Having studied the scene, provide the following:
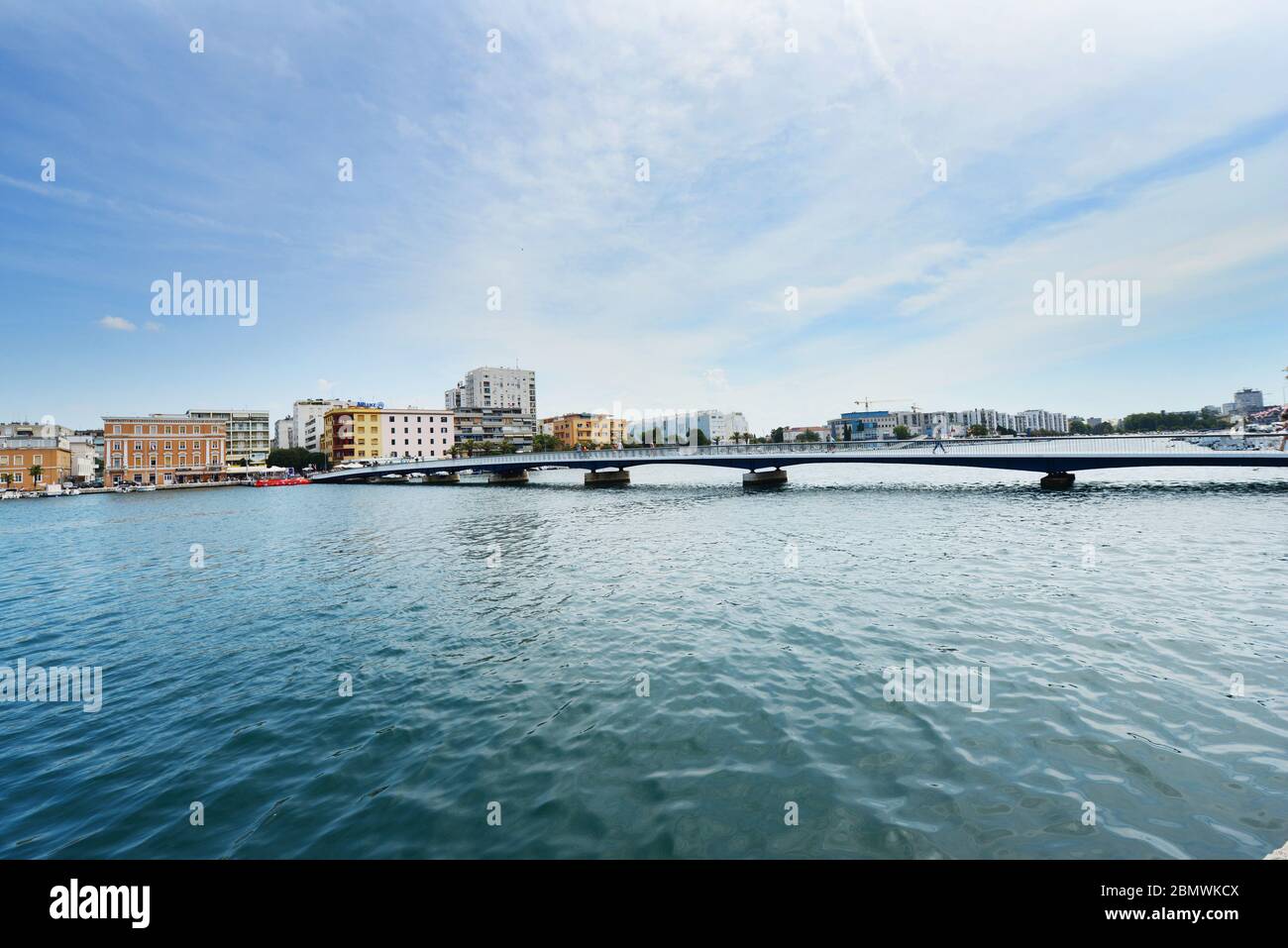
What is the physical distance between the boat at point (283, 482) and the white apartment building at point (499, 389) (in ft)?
238

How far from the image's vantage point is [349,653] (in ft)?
41.1

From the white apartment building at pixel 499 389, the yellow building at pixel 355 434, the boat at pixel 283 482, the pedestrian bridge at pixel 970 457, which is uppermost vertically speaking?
the white apartment building at pixel 499 389

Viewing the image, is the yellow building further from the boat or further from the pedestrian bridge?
the pedestrian bridge

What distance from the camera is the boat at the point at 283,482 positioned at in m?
103

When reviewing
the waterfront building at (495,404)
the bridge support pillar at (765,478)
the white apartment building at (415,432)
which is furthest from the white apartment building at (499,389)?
the bridge support pillar at (765,478)

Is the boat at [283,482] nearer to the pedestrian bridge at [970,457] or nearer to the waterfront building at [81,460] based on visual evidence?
the pedestrian bridge at [970,457]

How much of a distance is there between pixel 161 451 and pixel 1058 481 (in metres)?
155

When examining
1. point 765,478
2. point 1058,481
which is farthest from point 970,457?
point 765,478

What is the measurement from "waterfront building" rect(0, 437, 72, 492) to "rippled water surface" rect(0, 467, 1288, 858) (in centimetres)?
12139
